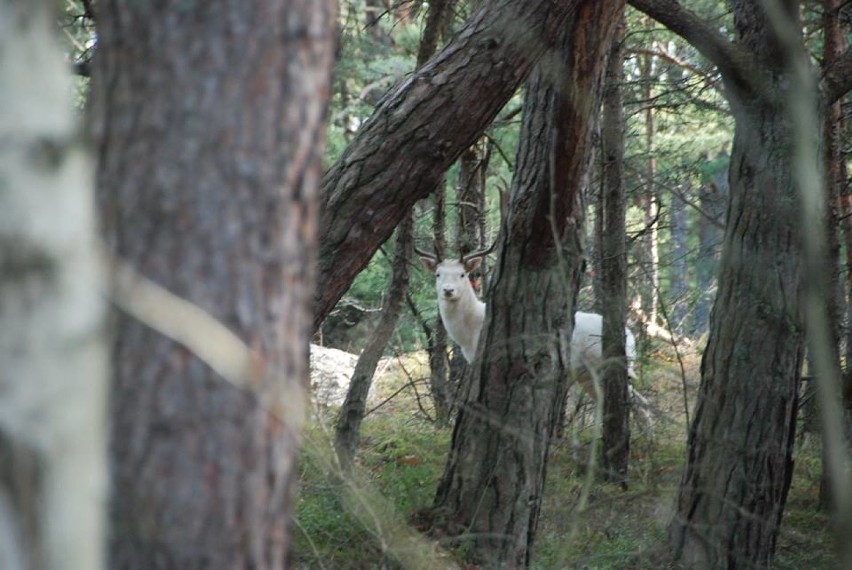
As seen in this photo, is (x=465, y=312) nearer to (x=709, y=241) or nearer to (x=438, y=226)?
(x=438, y=226)

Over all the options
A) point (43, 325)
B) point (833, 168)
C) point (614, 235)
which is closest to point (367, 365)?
point (614, 235)

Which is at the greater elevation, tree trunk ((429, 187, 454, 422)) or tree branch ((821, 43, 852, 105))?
tree branch ((821, 43, 852, 105))

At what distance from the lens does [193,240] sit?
7.65ft

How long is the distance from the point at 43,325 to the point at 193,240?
1.57 feet

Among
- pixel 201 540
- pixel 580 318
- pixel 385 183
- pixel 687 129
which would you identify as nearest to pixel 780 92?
pixel 385 183

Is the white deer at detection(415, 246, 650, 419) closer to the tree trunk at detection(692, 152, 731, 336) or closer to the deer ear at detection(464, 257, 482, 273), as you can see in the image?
the deer ear at detection(464, 257, 482, 273)

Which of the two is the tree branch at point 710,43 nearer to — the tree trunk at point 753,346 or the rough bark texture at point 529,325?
the tree trunk at point 753,346

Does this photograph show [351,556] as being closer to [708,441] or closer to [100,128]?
[708,441]

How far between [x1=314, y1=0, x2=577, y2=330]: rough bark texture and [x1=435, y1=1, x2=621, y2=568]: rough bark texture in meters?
0.92

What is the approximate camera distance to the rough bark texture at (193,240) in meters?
2.32

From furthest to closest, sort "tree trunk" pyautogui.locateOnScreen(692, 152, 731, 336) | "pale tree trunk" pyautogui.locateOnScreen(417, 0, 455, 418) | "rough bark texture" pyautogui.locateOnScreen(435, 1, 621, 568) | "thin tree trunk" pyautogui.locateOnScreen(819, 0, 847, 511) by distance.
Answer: "tree trunk" pyautogui.locateOnScreen(692, 152, 731, 336) → "pale tree trunk" pyautogui.locateOnScreen(417, 0, 455, 418) → "thin tree trunk" pyautogui.locateOnScreen(819, 0, 847, 511) → "rough bark texture" pyautogui.locateOnScreen(435, 1, 621, 568)

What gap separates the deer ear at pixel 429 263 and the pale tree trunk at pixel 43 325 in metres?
11.2

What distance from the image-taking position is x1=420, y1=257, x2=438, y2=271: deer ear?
13.2 meters

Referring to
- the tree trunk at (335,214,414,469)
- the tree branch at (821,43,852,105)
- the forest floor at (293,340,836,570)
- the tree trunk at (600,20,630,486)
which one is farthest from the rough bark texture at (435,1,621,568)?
the tree trunk at (600,20,630,486)
